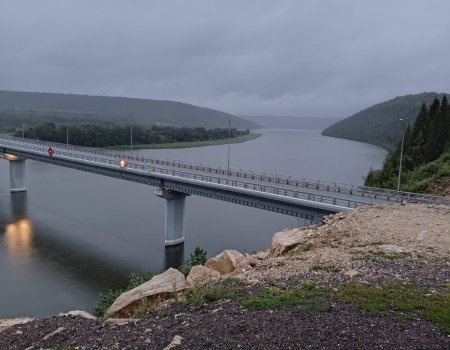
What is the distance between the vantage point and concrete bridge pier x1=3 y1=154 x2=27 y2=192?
2650 inches

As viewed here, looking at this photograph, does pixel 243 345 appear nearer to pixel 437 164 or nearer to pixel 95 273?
pixel 95 273

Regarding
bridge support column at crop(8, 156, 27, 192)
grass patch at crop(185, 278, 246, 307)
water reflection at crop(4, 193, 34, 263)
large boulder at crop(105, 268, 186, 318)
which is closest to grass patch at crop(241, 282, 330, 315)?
grass patch at crop(185, 278, 246, 307)

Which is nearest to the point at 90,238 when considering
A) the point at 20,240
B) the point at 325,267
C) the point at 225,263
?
the point at 20,240

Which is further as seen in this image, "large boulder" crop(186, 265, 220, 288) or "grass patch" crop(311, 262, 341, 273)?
"large boulder" crop(186, 265, 220, 288)

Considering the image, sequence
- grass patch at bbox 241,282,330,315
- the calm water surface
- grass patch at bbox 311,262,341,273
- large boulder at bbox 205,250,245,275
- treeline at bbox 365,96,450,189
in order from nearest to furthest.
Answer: grass patch at bbox 241,282,330,315
grass patch at bbox 311,262,341,273
large boulder at bbox 205,250,245,275
the calm water surface
treeline at bbox 365,96,450,189

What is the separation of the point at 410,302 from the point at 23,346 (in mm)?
9440

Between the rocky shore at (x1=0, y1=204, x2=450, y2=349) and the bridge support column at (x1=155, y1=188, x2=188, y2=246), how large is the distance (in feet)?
79.1

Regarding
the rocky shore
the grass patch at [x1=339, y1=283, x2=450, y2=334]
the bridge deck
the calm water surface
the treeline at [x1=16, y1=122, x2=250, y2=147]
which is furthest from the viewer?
the treeline at [x1=16, y1=122, x2=250, y2=147]

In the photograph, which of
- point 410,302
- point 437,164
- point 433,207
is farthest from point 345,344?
point 437,164

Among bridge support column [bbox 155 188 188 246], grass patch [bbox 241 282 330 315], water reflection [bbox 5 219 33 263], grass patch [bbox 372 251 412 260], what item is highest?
grass patch [bbox 372 251 412 260]

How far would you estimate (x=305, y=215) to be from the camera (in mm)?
30859

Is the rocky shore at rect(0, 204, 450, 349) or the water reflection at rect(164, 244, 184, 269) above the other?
the rocky shore at rect(0, 204, 450, 349)

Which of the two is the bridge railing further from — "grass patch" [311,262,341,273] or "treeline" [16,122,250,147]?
"treeline" [16,122,250,147]

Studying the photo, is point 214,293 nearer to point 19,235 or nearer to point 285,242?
point 285,242
